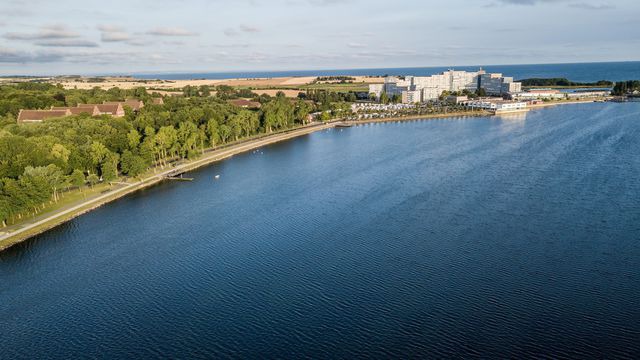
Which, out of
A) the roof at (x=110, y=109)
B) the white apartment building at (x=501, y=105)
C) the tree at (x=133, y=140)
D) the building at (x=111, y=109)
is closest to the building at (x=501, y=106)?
the white apartment building at (x=501, y=105)

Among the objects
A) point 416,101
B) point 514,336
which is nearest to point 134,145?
point 514,336

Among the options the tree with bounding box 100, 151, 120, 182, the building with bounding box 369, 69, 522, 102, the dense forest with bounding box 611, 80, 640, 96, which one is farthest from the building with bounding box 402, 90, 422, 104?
the tree with bounding box 100, 151, 120, 182

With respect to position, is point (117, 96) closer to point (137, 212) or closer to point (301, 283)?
point (137, 212)

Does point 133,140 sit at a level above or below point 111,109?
below

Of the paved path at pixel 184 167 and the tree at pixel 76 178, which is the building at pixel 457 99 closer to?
the paved path at pixel 184 167

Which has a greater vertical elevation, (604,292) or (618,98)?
(618,98)

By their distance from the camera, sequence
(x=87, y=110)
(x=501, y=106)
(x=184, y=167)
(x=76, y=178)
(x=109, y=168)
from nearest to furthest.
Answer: (x=76, y=178) < (x=109, y=168) < (x=184, y=167) < (x=87, y=110) < (x=501, y=106)

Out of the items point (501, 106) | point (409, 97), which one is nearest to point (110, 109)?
point (409, 97)

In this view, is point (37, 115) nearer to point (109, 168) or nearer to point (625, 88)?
point (109, 168)
